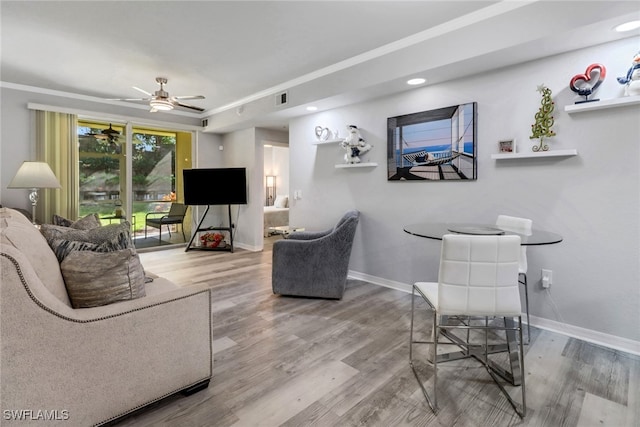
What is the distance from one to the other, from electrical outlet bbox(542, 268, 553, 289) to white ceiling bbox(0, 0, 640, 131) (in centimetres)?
178

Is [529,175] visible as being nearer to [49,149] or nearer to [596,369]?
[596,369]

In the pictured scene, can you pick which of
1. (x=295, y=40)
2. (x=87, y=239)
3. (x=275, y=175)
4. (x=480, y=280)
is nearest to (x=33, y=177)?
(x=87, y=239)

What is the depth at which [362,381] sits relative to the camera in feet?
6.40

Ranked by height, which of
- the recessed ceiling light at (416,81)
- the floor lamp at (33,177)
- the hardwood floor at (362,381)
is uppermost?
the recessed ceiling light at (416,81)

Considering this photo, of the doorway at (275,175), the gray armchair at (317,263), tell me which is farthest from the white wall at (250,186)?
the doorway at (275,175)

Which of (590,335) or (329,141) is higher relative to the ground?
(329,141)

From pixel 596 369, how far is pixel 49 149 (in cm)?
653

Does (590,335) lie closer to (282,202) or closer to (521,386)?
(521,386)

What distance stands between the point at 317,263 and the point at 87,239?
6.41 ft

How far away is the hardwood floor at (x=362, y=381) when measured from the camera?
5.40 feet

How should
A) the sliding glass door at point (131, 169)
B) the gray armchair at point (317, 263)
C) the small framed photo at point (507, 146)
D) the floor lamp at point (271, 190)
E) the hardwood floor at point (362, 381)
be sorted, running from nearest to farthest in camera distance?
the hardwood floor at point (362, 381), the small framed photo at point (507, 146), the gray armchair at point (317, 263), the sliding glass door at point (131, 169), the floor lamp at point (271, 190)

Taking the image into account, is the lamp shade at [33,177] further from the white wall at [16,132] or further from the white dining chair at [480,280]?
the white dining chair at [480,280]

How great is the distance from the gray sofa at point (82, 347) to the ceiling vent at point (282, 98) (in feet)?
10.5

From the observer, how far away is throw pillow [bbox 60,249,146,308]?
154 cm
